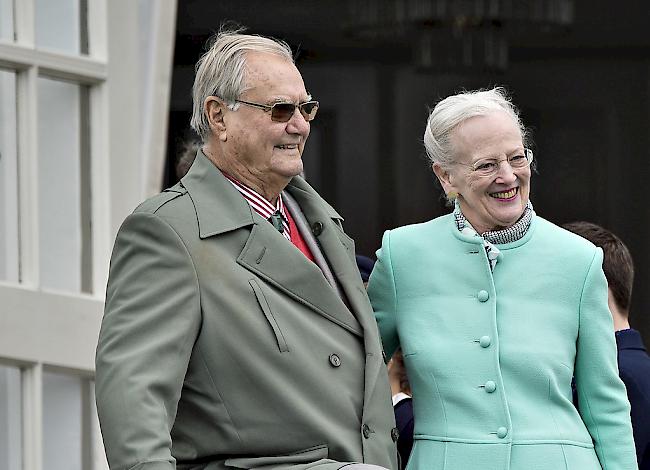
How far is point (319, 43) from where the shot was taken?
626 centimetres

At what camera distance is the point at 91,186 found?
15.9 ft

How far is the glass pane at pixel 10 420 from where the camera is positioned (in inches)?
180

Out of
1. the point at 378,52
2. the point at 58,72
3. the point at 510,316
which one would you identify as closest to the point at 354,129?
the point at 378,52

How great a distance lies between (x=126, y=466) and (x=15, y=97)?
6.01ft

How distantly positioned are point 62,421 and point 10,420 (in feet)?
0.68

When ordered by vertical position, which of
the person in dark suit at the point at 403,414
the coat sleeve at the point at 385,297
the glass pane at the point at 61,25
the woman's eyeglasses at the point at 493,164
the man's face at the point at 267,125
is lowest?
the person in dark suit at the point at 403,414

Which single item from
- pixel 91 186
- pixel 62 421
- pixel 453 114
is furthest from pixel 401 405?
pixel 91 186

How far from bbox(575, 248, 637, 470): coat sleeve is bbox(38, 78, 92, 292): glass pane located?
1.74 metres

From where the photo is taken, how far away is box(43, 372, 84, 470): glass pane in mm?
4699

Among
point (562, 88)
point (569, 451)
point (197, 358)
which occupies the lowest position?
point (569, 451)

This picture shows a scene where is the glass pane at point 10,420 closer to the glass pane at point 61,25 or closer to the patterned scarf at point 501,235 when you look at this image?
the glass pane at point 61,25

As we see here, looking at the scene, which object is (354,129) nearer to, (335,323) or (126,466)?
(335,323)

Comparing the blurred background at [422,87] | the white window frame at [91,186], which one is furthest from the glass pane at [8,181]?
the blurred background at [422,87]

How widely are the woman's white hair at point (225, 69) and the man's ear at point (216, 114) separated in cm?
1
